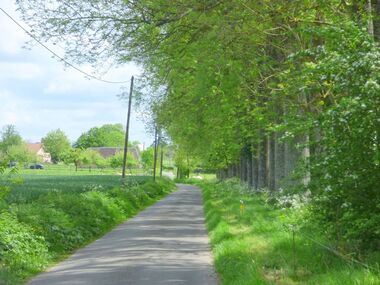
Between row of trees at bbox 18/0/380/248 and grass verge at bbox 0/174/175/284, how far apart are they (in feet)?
14.8

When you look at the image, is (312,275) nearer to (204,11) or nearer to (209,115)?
(204,11)

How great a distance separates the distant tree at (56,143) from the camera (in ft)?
584

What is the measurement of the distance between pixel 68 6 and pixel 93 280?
7.20m

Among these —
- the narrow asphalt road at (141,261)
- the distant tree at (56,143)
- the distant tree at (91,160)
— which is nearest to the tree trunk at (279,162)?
the narrow asphalt road at (141,261)

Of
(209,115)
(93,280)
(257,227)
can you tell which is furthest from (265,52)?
(93,280)

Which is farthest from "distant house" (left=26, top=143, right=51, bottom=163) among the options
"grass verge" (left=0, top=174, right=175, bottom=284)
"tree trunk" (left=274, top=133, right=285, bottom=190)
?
"grass verge" (left=0, top=174, right=175, bottom=284)

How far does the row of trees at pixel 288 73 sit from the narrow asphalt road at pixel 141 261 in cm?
270

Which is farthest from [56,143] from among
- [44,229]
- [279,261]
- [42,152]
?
[279,261]

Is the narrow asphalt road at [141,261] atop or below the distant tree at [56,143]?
below

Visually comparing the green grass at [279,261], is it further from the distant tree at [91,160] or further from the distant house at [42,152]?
the distant house at [42,152]

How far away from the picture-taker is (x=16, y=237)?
1431cm

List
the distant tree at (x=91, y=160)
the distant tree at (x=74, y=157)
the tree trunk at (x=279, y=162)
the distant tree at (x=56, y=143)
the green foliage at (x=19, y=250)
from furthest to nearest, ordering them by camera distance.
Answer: the distant tree at (x=56, y=143) < the distant tree at (x=91, y=160) < the distant tree at (x=74, y=157) < the tree trunk at (x=279, y=162) < the green foliage at (x=19, y=250)

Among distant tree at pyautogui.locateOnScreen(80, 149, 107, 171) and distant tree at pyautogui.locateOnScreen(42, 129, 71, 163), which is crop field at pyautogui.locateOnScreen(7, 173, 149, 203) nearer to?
distant tree at pyautogui.locateOnScreen(80, 149, 107, 171)

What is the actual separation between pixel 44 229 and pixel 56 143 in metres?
165
